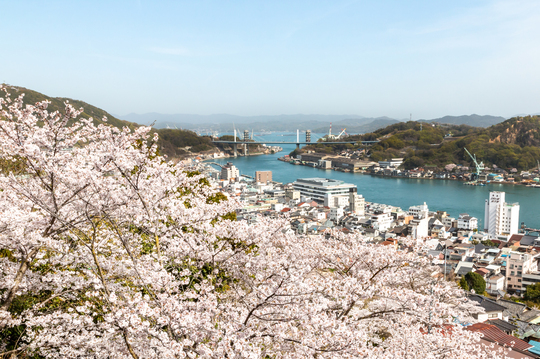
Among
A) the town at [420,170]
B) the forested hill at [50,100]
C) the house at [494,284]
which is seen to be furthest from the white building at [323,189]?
the town at [420,170]

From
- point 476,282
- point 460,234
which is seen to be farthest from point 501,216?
point 476,282

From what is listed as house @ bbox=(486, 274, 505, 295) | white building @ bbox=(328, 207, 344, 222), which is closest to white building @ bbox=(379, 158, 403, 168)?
white building @ bbox=(328, 207, 344, 222)

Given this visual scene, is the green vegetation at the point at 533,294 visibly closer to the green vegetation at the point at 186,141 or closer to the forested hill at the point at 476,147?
the forested hill at the point at 476,147

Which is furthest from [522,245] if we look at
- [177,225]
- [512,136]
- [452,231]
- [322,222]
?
[512,136]

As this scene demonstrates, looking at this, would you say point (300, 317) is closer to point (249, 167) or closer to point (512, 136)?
point (249, 167)

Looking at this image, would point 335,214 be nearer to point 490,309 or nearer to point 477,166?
point 490,309

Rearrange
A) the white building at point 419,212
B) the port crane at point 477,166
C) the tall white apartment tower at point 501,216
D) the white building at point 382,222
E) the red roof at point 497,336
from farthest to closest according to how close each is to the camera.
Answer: the port crane at point 477,166 < the white building at point 419,212 < the tall white apartment tower at point 501,216 < the white building at point 382,222 < the red roof at point 497,336

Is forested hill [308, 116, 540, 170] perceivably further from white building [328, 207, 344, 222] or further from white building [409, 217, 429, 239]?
white building [409, 217, 429, 239]
